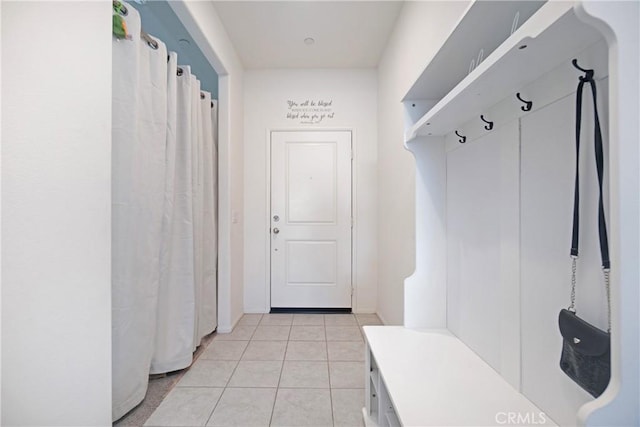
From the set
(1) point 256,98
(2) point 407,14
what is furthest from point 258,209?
(2) point 407,14

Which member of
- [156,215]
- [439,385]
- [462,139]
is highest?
[462,139]

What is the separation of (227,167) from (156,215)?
99 centimetres

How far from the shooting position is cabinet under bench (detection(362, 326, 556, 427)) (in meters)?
0.75

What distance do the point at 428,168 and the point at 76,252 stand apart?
1.37 meters

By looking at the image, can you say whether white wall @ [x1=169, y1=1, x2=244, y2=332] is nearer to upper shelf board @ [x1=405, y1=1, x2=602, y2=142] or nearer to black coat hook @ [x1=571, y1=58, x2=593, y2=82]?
upper shelf board @ [x1=405, y1=1, x2=602, y2=142]

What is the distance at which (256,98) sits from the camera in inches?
125

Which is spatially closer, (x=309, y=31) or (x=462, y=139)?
(x=462, y=139)

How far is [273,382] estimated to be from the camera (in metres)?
1.80

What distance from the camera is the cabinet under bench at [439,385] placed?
0.75 meters

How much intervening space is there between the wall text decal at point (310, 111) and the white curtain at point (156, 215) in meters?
1.01

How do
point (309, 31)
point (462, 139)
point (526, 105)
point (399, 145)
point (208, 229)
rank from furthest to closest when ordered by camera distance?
point (309, 31)
point (208, 229)
point (399, 145)
point (462, 139)
point (526, 105)

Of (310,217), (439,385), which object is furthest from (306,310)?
(439,385)

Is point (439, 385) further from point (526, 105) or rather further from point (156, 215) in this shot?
point (156, 215)

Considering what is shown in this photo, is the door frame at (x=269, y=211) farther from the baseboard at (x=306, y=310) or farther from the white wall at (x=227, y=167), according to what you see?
the white wall at (x=227, y=167)
